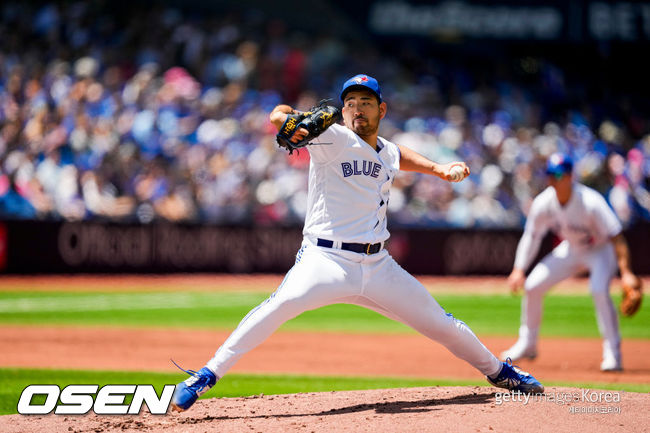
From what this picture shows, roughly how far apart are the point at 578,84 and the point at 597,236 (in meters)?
18.2

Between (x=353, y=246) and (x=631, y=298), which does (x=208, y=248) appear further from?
(x=353, y=246)

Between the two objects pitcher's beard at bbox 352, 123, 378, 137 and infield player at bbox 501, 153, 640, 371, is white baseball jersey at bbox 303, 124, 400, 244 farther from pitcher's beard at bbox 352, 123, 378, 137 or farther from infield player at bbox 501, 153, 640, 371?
infield player at bbox 501, 153, 640, 371

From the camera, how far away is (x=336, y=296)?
17.8ft

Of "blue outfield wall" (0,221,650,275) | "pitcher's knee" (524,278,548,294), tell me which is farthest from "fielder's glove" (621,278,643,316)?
"blue outfield wall" (0,221,650,275)

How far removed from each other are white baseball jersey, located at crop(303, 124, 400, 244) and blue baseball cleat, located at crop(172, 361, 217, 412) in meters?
1.05

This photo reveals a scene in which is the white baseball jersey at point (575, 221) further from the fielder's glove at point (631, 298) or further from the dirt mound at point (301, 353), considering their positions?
the dirt mound at point (301, 353)

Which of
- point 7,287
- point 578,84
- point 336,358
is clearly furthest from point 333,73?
point 336,358

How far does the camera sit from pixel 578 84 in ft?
86.0

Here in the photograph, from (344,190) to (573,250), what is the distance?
177 inches

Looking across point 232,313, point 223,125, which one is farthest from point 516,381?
point 223,125

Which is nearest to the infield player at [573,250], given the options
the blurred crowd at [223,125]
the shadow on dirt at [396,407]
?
the shadow on dirt at [396,407]

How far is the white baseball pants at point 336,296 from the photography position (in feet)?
→ 17.6

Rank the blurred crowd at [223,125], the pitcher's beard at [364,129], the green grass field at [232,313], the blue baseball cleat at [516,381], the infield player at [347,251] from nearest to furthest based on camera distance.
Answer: the infield player at [347,251]
the pitcher's beard at [364,129]
the blue baseball cleat at [516,381]
the green grass field at [232,313]
the blurred crowd at [223,125]

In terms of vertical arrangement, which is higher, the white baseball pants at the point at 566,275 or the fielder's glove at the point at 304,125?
the fielder's glove at the point at 304,125
